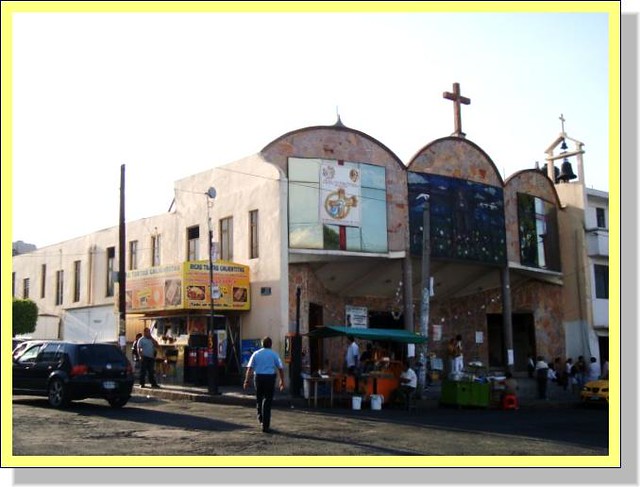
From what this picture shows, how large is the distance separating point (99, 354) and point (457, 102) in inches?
743

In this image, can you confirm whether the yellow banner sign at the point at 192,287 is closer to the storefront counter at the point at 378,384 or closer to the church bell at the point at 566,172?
the storefront counter at the point at 378,384

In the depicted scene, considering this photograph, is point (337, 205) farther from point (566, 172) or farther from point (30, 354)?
point (566, 172)

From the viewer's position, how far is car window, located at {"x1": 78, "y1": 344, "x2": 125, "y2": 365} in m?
17.2

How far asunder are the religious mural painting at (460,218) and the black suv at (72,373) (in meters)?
12.7

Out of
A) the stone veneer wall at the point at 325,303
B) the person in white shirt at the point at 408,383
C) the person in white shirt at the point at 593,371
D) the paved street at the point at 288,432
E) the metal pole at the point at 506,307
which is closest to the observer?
the paved street at the point at 288,432

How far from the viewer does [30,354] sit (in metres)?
18.0

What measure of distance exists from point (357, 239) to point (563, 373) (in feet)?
39.3

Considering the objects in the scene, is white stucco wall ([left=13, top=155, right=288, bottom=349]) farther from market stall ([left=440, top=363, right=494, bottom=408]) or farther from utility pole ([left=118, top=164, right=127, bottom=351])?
market stall ([left=440, top=363, right=494, bottom=408])

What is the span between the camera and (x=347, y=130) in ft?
87.1

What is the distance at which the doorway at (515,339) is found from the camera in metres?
34.5

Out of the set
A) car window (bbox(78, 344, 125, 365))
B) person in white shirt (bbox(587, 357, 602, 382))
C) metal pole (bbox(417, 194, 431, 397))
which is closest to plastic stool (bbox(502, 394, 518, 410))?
metal pole (bbox(417, 194, 431, 397))

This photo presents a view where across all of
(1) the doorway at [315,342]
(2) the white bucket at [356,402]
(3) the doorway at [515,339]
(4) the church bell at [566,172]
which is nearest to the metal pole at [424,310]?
(2) the white bucket at [356,402]

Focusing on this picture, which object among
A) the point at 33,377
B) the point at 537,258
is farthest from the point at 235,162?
the point at 537,258

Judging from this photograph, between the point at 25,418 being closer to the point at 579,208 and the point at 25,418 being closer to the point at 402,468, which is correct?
the point at 402,468
